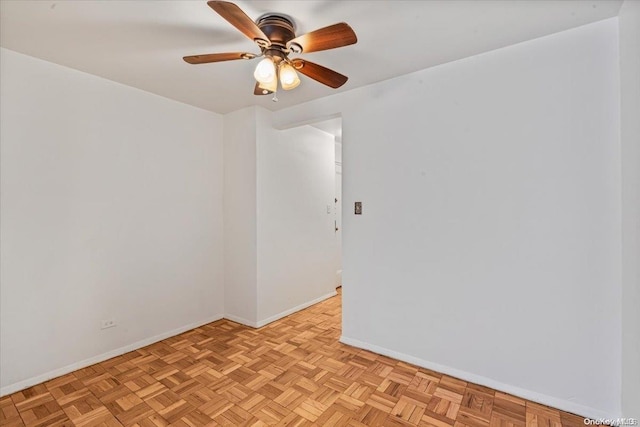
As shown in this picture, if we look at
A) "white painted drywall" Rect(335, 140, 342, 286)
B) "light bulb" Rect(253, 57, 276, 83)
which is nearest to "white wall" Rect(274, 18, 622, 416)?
"light bulb" Rect(253, 57, 276, 83)

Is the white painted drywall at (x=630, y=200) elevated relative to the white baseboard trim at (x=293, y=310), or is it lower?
elevated

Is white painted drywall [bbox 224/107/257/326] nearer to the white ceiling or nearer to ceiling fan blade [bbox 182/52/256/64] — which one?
the white ceiling

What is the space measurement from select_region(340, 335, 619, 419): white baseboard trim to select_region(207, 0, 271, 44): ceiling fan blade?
2495 millimetres

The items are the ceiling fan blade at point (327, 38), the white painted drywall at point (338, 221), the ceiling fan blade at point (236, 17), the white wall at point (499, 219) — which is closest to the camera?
the ceiling fan blade at point (236, 17)

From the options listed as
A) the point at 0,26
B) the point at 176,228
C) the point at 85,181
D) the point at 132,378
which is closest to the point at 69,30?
the point at 0,26

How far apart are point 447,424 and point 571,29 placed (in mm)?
2511

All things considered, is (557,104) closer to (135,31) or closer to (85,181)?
(135,31)

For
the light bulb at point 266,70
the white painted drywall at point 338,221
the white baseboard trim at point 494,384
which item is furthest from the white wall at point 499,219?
the white painted drywall at point 338,221

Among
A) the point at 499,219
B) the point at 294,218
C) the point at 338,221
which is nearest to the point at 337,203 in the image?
the point at 338,221

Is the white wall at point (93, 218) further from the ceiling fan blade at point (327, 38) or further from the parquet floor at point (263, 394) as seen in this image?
the ceiling fan blade at point (327, 38)

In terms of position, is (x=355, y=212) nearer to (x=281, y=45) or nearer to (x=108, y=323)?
(x=281, y=45)

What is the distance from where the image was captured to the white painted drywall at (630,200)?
1.54 meters

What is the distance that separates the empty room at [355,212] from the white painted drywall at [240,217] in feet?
0.19

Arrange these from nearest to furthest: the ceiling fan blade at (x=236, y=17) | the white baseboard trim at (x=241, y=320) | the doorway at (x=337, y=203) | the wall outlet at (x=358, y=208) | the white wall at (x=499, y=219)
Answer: the ceiling fan blade at (x=236, y=17) → the white wall at (x=499, y=219) → the wall outlet at (x=358, y=208) → the white baseboard trim at (x=241, y=320) → the doorway at (x=337, y=203)
